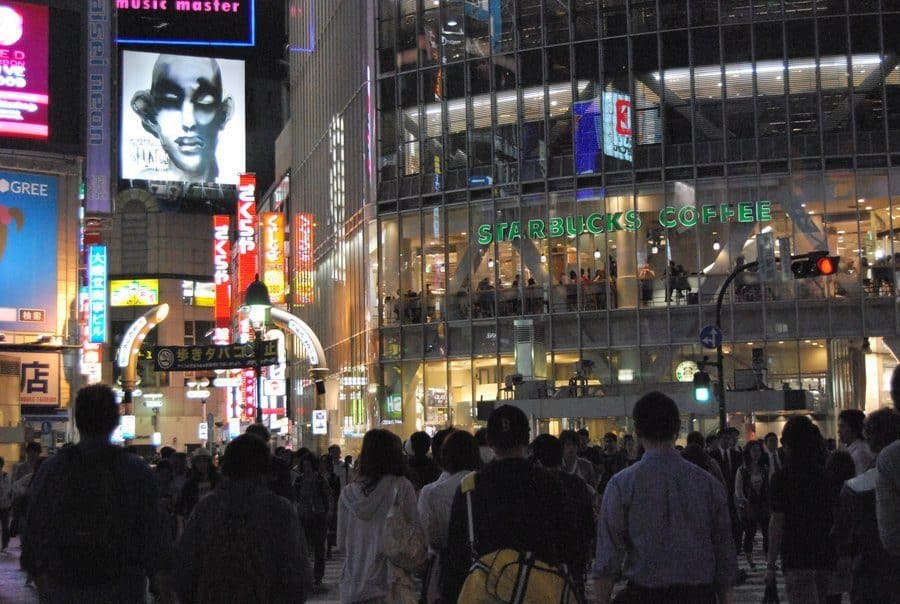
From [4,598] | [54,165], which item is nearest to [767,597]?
[4,598]

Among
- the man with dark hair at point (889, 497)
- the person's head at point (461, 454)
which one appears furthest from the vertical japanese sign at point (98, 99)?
the man with dark hair at point (889, 497)

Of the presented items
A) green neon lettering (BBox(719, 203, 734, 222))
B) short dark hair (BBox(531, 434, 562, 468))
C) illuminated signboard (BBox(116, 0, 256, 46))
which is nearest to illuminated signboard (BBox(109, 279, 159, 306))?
illuminated signboard (BBox(116, 0, 256, 46))

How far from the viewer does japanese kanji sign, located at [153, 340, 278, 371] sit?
1375 inches

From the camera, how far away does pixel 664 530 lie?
637 centimetres

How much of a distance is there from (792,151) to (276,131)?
6287 centimetres

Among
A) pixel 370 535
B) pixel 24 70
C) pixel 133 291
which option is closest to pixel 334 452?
pixel 370 535

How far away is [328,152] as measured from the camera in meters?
61.4

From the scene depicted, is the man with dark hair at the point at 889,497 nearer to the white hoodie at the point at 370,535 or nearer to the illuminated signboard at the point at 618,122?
the white hoodie at the point at 370,535

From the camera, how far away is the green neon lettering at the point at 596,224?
152 feet

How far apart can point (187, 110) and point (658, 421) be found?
90.6m

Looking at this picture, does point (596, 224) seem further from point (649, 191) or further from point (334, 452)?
point (334, 452)

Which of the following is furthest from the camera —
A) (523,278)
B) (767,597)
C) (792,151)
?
(523,278)

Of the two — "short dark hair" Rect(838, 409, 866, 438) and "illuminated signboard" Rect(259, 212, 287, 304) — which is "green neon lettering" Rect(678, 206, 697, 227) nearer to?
"illuminated signboard" Rect(259, 212, 287, 304)

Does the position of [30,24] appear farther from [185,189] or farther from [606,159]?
[185,189]
